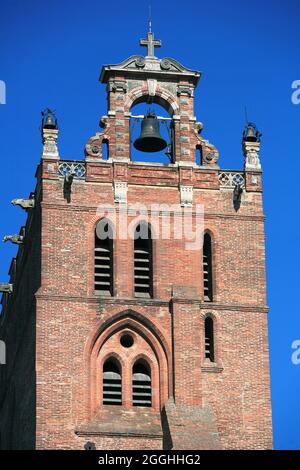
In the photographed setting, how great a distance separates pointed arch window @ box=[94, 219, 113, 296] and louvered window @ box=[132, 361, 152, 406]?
305 cm

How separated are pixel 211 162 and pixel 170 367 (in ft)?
25.3

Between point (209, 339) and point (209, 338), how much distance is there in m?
0.03

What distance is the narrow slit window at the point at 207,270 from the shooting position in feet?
295

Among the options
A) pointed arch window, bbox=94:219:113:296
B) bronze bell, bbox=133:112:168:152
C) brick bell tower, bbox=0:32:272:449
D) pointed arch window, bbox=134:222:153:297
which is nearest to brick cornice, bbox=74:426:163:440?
brick bell tower, bbox=0:32:272:449

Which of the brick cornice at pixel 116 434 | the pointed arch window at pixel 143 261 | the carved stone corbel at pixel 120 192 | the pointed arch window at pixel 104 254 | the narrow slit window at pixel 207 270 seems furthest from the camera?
the carved stone corbel at pixel 120 192

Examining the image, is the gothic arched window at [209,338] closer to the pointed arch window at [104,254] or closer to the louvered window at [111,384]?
the louvered window at [111,384]

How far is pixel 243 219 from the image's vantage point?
90875 millimetres

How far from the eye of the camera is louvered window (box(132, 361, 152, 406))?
3467 inches

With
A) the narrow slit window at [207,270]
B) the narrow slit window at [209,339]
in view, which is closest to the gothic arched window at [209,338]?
the narrow slit window at [209,339]

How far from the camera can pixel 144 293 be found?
8950cm

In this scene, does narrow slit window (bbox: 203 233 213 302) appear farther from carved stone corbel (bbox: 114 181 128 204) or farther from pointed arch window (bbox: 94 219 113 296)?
pointed arch window (bbox: 94 219 113 296)

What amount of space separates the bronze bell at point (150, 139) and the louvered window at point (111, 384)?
748 cm

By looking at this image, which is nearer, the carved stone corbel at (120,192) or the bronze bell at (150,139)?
the carved stone corbel at (120,192)

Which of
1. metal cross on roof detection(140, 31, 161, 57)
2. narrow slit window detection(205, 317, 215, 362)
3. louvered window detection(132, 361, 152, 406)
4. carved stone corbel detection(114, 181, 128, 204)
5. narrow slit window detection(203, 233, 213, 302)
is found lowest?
louvered window detection(132, 361, 152, 406)
